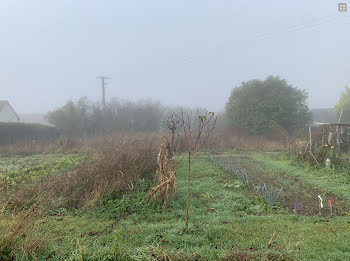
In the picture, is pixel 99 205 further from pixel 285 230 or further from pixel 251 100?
pixel 251 100

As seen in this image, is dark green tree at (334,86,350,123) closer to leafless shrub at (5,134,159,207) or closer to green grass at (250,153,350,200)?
green grass at (250,153,350,200)

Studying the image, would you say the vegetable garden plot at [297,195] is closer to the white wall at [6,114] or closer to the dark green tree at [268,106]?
the dark green tree at [268,106]

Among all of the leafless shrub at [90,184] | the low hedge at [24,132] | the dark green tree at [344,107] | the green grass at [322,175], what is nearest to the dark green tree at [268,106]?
the dark green tree at [344,107]

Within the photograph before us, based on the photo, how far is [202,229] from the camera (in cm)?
342

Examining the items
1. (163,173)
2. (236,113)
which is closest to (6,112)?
(236,113)

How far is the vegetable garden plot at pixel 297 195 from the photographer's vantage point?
174 inches

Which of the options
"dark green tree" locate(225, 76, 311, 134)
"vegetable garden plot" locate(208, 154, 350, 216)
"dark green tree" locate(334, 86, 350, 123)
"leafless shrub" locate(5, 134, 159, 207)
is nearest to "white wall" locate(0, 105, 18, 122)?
"dark green tree" locate(225, 76, 311, 134)

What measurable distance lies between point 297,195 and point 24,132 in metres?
17.4

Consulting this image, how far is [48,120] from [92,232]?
17.8 meters

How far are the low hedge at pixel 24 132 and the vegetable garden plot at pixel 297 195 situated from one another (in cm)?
1372

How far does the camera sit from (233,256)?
2.41m

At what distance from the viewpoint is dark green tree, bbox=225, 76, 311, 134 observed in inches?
671

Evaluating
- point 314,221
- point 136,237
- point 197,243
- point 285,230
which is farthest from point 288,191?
point 136,237

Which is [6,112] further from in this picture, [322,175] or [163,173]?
[322,175]
